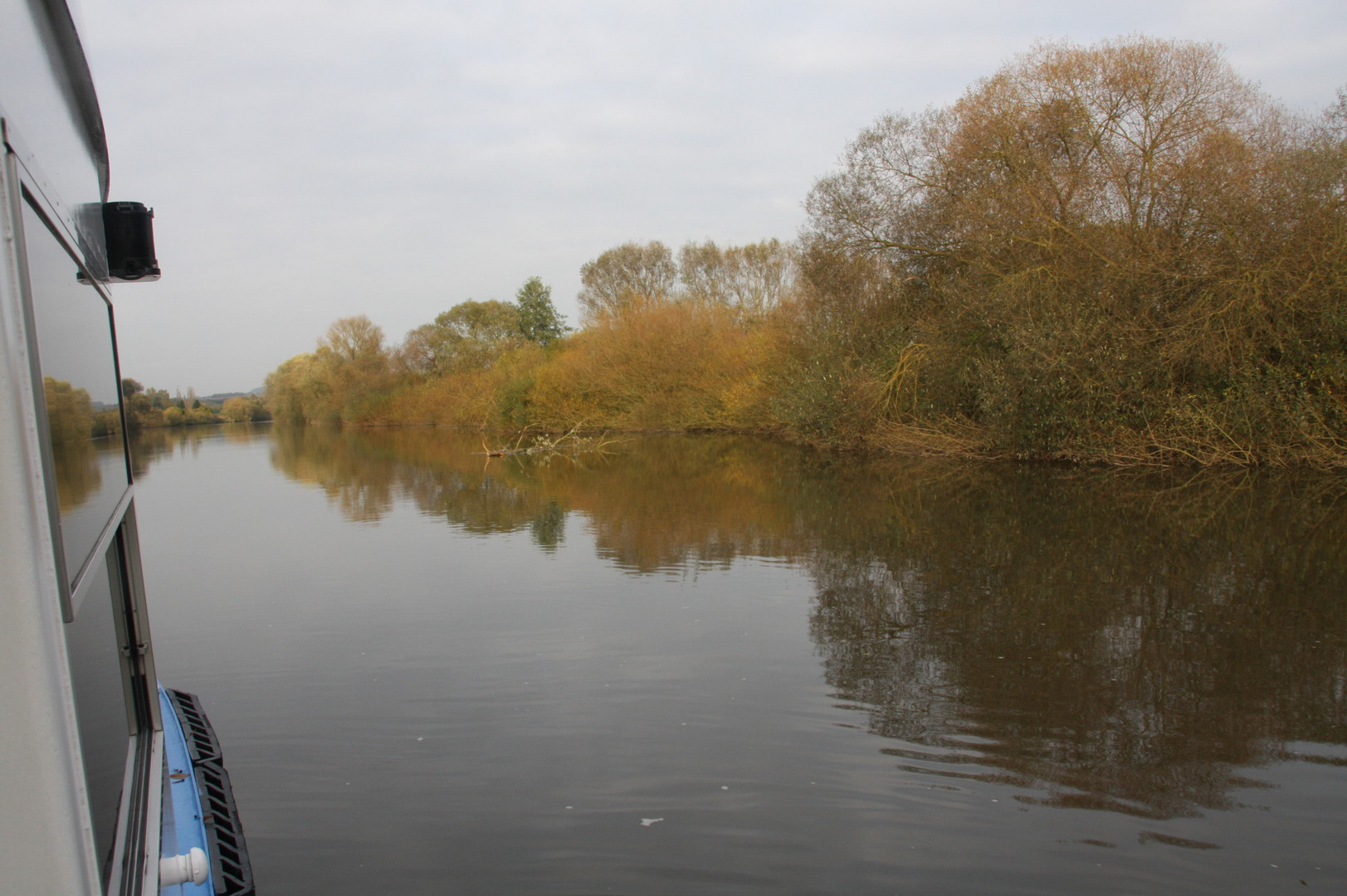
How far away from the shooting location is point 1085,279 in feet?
56.2

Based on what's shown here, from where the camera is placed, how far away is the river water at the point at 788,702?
11.3 ft

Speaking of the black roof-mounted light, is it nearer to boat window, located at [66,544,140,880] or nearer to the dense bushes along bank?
boat window, located at [66,544,140,880]

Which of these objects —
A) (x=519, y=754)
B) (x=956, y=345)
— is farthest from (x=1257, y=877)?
(x=956, y=345)

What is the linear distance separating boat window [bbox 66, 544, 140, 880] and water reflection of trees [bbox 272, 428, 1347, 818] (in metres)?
3.24

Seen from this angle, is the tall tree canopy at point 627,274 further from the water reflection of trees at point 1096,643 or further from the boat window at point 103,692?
the boat window at point 103,692

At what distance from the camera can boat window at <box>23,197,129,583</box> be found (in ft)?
4.40

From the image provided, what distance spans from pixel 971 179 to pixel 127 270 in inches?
792

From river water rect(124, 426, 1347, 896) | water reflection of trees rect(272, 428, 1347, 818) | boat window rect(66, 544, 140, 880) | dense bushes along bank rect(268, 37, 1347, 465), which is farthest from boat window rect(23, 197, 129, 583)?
dense bushes along bank rect(268, 37, 1347, 465)

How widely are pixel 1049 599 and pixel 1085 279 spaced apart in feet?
39.0

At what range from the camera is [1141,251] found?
54.2ft

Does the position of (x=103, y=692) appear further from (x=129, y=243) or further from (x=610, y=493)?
(x=610, y=493)

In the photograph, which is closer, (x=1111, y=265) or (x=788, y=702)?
(x=788, y=702)

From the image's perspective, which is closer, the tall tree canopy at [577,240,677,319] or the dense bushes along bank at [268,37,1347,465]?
the dense bushes along bank at [268,37,1347,465]

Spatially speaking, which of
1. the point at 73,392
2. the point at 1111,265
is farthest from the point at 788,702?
the point at 1111,265
